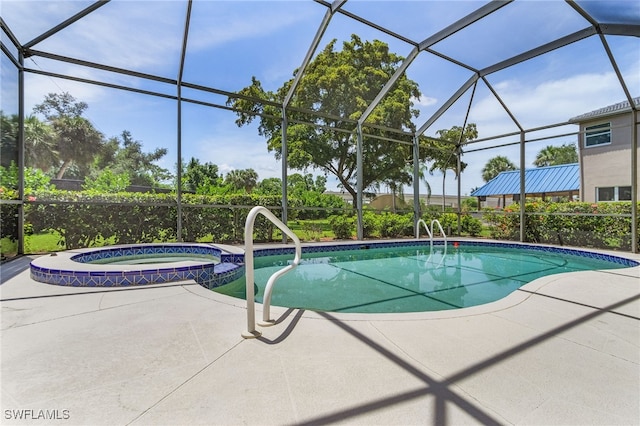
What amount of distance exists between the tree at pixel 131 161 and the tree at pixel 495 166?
105 ft

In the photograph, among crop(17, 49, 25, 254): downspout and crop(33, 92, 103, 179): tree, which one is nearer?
crop(17, 49, 25, 254): downspout

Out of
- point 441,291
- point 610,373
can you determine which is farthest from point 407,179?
point 610,373

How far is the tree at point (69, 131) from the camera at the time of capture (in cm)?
1808

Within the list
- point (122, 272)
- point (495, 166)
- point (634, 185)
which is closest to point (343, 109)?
point (634, 185)

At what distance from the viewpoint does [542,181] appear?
57.9ft

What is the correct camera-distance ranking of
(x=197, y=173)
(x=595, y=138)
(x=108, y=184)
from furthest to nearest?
(x=197, y=173), (x=595, y=138), (x=108, y=184)

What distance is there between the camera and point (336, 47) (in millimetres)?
13242

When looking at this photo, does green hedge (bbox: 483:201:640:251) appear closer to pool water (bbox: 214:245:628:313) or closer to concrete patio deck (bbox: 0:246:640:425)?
pool water (bbox: 214:245:628:313)

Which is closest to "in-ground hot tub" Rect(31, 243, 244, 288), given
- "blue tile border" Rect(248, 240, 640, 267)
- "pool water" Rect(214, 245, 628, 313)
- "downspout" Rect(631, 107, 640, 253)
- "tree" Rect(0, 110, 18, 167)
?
"pool water" Rect(214, 245, 628, 313)

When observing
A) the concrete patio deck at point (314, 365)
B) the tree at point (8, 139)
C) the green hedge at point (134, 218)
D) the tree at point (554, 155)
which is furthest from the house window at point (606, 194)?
the tree at point (554, 155)

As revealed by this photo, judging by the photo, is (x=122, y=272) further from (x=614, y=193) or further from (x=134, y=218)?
(x=614, y=193)

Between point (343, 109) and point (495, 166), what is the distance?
2991 cm

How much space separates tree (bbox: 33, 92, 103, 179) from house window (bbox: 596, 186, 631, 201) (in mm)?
26026

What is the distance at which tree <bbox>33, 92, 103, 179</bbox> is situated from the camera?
18078 millimetres
